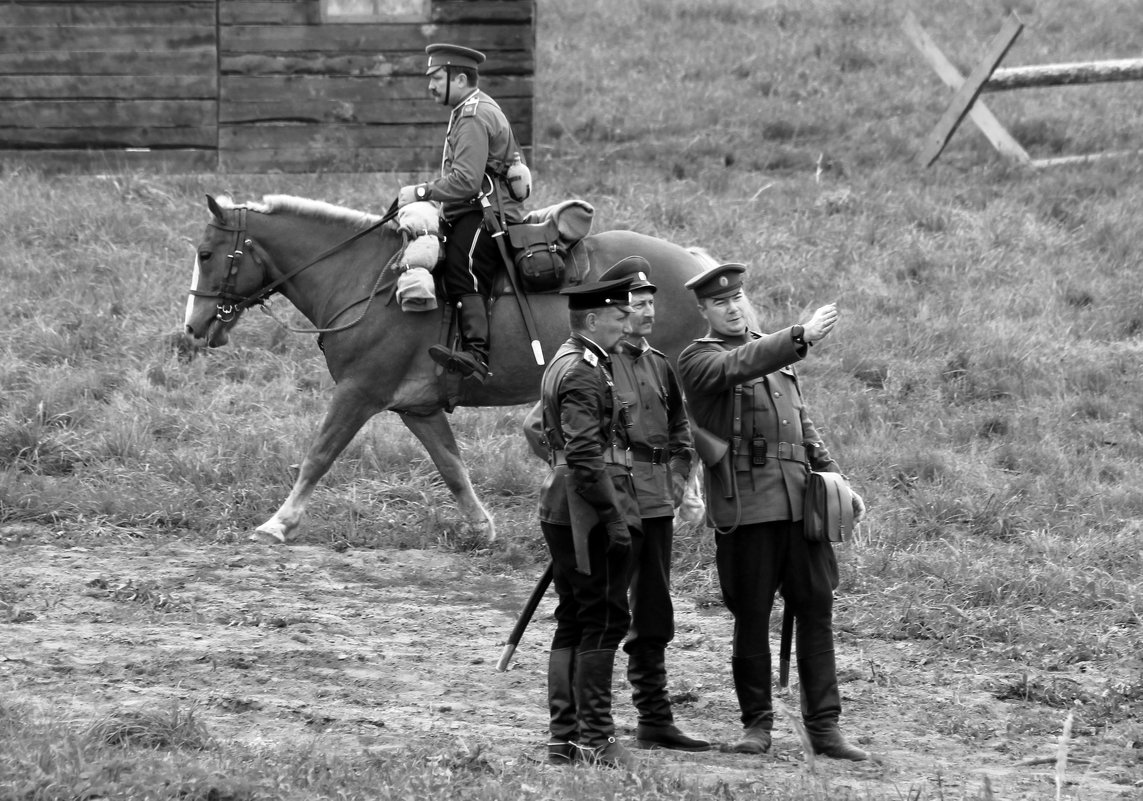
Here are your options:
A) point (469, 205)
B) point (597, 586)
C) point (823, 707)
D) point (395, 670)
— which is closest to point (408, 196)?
point (469, 205)

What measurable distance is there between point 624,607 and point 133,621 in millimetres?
3001

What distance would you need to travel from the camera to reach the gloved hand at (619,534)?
5594 millimetres

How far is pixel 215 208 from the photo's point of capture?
29.2ft

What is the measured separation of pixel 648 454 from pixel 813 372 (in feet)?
18.3

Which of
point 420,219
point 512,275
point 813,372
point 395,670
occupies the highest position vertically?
point 420,219

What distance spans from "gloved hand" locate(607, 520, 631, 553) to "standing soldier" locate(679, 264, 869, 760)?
51cm

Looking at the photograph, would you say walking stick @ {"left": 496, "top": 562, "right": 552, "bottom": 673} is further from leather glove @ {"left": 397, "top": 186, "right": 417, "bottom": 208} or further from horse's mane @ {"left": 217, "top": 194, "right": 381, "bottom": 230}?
horse's mane @ {"left": 217, "top": 194, "right": 381, "bottom": 230}

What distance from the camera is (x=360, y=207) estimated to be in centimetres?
1379

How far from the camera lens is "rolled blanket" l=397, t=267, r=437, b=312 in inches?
333

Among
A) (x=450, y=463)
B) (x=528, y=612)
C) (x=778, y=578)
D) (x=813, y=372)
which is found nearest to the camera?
(x=778, y=578)

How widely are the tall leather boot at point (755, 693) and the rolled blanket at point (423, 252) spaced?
3.43m

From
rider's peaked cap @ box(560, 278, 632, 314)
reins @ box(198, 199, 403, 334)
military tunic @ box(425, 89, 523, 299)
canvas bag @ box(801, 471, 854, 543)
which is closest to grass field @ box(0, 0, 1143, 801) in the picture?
canvas bag @ box(801, 471, 854, 543)

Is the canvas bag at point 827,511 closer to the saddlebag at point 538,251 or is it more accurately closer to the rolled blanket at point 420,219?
the saddlebag at point 538,251

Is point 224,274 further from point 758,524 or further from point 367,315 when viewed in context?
point 758,524
